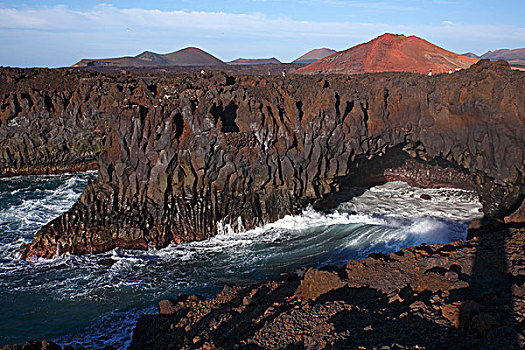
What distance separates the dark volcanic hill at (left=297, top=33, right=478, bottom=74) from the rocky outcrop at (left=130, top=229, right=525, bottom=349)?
29750 mm

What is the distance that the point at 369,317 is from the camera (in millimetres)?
8141

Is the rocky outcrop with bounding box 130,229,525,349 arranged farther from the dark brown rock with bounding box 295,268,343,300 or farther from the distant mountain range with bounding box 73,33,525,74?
the distant mountain range with bounding box 73,33,525,74

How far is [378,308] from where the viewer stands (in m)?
8.67

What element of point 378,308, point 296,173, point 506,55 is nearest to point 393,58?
point 296,173

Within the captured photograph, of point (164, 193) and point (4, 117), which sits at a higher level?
point (4, 117)

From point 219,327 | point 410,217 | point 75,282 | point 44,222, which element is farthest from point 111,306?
point 410,217

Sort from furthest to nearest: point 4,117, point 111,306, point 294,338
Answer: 1. point 4,117
2. point 111,306
3. point 294,338

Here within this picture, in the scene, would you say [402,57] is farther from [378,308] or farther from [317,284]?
[378,308]

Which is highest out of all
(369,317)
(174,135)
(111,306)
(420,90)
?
(420,90)

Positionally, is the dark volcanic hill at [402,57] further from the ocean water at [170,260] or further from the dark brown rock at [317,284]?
the dark brown rock at [317,284]

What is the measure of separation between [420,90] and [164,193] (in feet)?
39.0

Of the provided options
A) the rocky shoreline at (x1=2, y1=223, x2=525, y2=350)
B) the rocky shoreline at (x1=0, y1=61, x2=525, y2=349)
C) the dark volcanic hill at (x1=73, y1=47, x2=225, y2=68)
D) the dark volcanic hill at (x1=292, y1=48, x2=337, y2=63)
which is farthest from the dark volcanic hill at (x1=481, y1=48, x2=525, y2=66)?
the rocky shoreline at (x1=2, y1=223, x2=525, y2=350)

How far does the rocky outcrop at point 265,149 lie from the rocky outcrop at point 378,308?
5.92 metres

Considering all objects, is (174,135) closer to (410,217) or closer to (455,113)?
(410,217)
